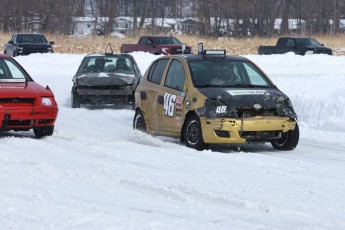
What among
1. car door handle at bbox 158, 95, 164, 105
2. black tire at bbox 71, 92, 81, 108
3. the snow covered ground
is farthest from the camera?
black tire at bbox 71, 92, 81, 108

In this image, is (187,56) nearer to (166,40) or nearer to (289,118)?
(289,118)

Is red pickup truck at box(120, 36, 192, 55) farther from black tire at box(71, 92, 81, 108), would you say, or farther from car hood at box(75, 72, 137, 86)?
black tire at box(71, 92, 81, 108)

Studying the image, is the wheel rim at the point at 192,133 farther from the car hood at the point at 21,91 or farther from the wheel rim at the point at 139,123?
the car hood at the point at 21,91

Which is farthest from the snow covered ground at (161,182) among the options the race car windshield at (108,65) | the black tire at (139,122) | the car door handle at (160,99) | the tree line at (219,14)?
the tree line at (219,14)

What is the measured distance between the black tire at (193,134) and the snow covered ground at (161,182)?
0.67 ft

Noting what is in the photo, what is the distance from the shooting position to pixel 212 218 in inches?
265

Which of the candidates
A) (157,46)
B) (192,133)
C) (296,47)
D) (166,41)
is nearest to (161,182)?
(192,133)

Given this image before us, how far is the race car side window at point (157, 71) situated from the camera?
1282cm

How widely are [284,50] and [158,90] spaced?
27.6 meters

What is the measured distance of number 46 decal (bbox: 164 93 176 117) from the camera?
11.9 meters

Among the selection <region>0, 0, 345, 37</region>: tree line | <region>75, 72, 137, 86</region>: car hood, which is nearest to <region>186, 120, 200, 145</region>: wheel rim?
<region>75, 72, 137, 86</region>: car hood

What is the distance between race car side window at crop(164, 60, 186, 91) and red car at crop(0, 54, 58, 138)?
1824 mm

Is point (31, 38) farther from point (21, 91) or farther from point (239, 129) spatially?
point (239, 129)

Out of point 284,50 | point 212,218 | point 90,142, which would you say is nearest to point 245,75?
point 90,142
